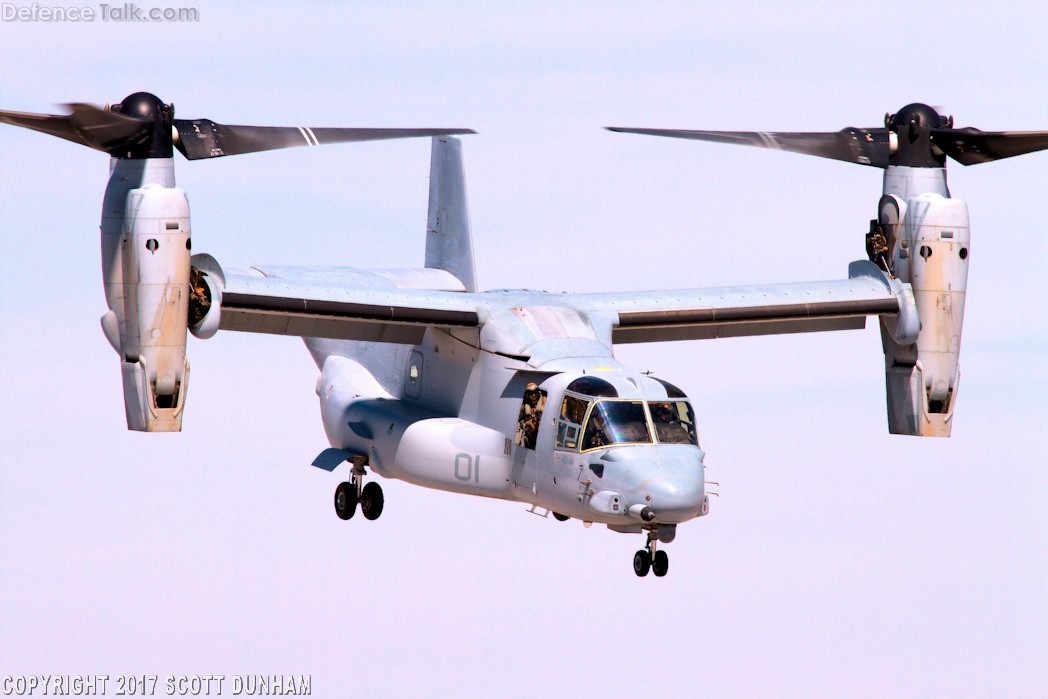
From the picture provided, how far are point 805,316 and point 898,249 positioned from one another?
195 cm

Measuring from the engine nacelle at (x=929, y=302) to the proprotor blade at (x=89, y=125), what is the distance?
12804 mm

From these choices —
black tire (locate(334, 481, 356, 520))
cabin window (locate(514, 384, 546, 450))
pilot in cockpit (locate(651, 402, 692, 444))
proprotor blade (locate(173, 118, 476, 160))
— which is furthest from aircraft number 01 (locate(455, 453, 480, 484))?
proprotor blade (locate(173, 118, 476, 160))

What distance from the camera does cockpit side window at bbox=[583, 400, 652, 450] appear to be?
1086 inches

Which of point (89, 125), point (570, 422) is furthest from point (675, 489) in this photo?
point (89, 125)

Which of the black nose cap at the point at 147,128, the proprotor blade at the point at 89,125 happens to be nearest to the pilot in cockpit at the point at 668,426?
the black nose cap at the point at 147,128

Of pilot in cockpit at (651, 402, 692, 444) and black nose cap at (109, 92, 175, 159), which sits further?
black nose cap at (109, 92, 175, 159)

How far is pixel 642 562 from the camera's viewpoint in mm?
27781

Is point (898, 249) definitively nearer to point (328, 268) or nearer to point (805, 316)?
point (805, 316)

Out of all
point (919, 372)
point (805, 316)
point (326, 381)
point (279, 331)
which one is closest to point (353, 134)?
point (279, 331)

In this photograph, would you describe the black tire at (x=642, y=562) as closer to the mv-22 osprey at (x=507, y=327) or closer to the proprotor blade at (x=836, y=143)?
the mv-22 osprey at (x=507, y=327)

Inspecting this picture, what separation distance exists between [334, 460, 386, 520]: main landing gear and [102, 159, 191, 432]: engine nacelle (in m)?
5.69

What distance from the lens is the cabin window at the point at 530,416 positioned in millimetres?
A: 28750

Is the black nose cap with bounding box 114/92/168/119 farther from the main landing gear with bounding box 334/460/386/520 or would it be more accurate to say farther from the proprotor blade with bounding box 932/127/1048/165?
the proprotor blade with bounding box 932/127/1048/165

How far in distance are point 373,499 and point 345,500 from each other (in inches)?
21.1
